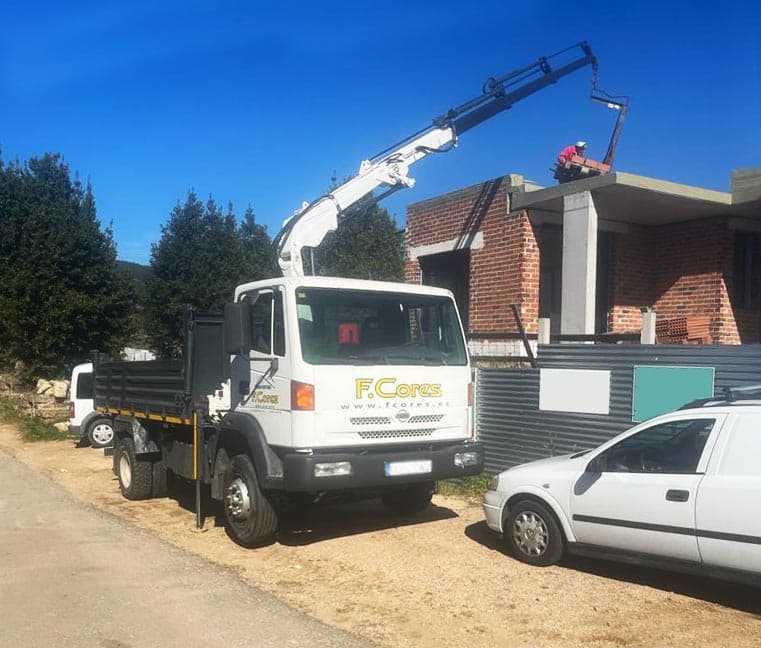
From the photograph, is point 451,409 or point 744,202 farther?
point 744,202

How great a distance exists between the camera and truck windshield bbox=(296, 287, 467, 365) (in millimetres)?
6934

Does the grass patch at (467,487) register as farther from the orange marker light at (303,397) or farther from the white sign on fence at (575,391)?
the orange marker light at (303,397)

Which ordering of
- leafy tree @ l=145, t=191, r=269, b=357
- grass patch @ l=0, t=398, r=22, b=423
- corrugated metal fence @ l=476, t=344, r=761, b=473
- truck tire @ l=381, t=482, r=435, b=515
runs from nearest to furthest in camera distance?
corrugated metal fence @ l=476, t=344, r=761, b=473 < truck tire @ l=381, t=482, r=435, b=515 < grass patch @ l=0, t=398, r=22, b=423 < leafy tree @ l=145, t=191, r=269, b=357

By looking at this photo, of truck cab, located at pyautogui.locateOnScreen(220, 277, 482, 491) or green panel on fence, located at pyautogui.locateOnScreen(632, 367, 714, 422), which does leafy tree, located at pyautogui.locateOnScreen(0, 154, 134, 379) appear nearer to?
truck cab, located at pyautogui.locateOnScreen(220, 277, 482, 491)

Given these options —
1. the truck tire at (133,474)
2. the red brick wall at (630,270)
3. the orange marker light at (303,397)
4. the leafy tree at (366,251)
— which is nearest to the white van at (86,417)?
the leafy tree at (366,251)

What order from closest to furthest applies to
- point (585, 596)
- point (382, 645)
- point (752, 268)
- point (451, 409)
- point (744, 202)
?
point (382, 645)
point (585, 596)
point (451, 409)
point (744, 202)
point (752, 268)

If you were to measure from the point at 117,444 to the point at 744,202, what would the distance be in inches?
394

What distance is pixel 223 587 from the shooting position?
5.96m

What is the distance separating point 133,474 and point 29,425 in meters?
10.4

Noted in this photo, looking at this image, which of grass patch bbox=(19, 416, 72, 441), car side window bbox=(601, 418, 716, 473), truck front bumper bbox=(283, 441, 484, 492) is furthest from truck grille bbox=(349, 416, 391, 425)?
grass patch bbox=(19, 416, 72, 441)

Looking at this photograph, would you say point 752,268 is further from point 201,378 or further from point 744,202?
point 201,378

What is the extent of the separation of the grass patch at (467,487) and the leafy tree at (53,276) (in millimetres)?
13924

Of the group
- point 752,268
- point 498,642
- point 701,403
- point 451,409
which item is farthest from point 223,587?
point 752,268

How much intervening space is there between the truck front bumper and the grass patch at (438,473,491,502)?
2.35 meters
